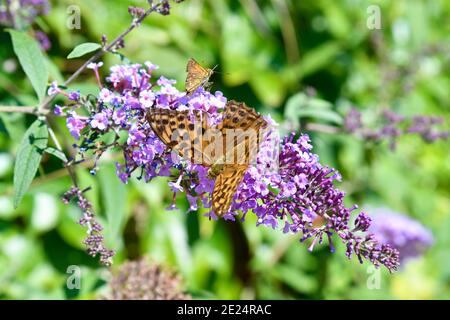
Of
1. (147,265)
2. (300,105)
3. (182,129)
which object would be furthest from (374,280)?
(182,129)

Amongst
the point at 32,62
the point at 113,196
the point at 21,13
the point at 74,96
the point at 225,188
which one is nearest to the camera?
the point at 225,188

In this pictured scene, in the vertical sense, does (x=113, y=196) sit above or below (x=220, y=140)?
above

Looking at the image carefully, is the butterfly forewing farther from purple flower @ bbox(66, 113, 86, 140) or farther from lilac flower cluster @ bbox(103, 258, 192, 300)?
lilac flower cluster @ bbox(103, 258, 192, 300)

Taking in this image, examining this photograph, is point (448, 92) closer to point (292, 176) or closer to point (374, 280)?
point (374, 280)

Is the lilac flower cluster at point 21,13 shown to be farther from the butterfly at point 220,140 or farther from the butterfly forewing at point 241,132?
the butterfly forewing at point 241,132

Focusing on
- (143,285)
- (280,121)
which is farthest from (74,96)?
(280,121)

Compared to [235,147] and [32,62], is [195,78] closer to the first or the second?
[235,147]
